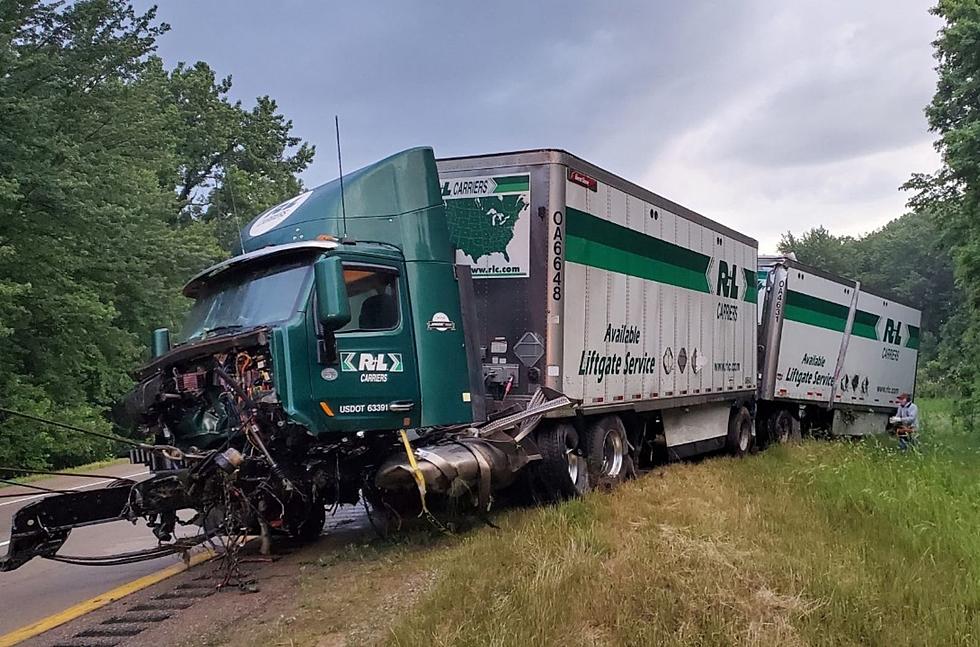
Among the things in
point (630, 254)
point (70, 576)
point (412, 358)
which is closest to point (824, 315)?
point (630, 254)

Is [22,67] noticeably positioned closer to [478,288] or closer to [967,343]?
[478,288]

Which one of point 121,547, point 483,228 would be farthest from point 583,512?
point 121,547

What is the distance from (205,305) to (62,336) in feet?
43.3

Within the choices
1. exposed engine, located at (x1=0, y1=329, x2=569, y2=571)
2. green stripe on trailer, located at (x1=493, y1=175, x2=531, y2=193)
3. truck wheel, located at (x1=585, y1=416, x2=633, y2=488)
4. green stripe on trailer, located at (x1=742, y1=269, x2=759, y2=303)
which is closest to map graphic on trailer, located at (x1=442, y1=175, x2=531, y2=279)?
green stripe on trailer, located at (x1=493, y1=175, x2=531, y2=193)

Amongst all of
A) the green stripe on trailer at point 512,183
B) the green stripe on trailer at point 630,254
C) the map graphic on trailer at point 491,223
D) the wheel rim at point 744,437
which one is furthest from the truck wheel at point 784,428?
the green stripe on trailer at point 512,183

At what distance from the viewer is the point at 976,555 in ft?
21.5

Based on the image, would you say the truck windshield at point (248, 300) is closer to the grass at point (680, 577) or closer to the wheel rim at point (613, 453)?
the grass at point (680, 577)

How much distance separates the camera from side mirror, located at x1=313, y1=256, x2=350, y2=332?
6.35m

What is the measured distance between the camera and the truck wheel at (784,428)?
16558 millimetres

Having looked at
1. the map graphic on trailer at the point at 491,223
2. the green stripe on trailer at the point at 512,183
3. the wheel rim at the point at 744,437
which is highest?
the green stripe on trailer at the point at 512,183

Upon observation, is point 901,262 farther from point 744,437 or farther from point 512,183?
point 512,183

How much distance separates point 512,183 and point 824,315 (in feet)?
37.3

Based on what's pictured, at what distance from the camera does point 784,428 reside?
16953 millimetres

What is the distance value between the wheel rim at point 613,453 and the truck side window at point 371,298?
3684 millimetres
